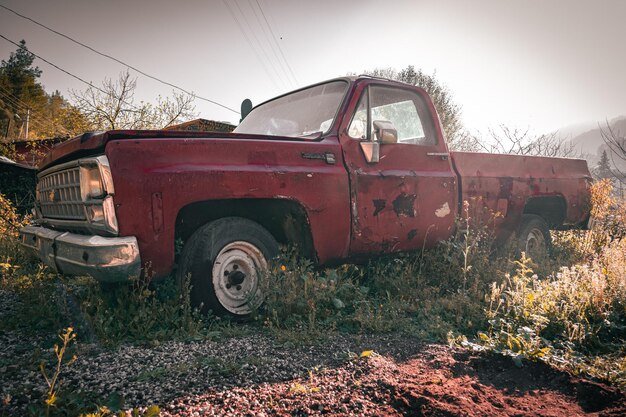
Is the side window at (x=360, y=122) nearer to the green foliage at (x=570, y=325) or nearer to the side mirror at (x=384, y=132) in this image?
the side mirror at (x=384, y=132)

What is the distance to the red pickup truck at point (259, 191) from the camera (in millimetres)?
2332

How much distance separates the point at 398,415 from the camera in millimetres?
1562

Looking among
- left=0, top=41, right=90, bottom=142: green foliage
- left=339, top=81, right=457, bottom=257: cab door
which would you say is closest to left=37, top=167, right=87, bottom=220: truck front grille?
left=339, top=81, right=457, bottom=257: cab door

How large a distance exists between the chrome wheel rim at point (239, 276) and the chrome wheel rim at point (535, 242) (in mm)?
3891

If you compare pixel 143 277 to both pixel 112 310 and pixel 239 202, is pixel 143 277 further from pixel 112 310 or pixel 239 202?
pixel 239 202

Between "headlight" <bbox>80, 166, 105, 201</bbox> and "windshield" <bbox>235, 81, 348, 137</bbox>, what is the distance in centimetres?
175

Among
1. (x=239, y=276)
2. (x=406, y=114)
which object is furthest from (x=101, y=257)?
(x=406, y=114)

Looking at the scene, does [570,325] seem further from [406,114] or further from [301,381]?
[406,114]

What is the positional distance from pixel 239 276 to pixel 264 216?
21.2 inches

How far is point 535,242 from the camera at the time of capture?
5090 mm

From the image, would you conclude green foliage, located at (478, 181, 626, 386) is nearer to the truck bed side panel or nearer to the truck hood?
the truck bed side panel

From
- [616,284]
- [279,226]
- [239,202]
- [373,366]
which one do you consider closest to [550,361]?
[373,366]

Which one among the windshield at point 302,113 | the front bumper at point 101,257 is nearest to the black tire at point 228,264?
the front bumper at point 101,257

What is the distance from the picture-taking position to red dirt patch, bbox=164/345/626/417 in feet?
5.21
